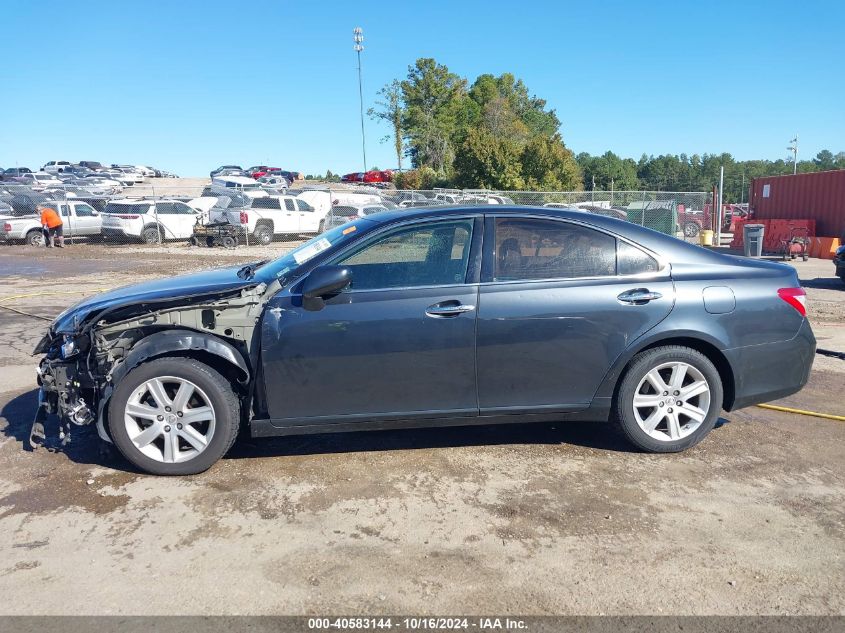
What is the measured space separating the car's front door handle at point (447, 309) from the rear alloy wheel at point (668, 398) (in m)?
1.18

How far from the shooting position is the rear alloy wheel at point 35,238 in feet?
80.1

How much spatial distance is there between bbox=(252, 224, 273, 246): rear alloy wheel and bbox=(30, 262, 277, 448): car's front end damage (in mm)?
21053

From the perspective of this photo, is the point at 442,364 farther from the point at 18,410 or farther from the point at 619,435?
the point at 18,410

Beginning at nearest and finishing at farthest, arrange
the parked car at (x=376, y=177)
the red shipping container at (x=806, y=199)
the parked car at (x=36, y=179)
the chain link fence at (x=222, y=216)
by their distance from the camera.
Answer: the red shipping container at (x=806, y=199) → the chain link fence at (x=222, y=216) → the parked car at (x=36, y=179) → the parked car at (x=376, y=177)

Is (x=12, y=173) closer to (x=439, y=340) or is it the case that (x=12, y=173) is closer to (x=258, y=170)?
(x=258, y=170)

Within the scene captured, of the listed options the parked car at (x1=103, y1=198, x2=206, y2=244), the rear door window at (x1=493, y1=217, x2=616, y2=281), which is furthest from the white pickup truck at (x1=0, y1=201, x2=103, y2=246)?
the rear door window at (x1=493, y1=217, x2=616, y2=281)

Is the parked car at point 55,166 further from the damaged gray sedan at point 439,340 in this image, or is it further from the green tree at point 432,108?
the damaged gray sedan at point 439,340

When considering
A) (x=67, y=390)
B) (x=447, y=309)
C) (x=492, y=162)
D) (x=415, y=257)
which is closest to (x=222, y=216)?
(x=67, y=390)

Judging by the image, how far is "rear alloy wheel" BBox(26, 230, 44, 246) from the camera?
24422mm

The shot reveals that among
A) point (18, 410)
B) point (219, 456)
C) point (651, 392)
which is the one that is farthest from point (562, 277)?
point (18, 410)

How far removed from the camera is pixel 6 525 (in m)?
3.70

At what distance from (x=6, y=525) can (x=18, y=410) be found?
2.19m

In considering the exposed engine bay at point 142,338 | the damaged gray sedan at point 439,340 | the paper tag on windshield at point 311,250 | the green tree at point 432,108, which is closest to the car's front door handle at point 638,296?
the damaged gray sedan at point 439,340

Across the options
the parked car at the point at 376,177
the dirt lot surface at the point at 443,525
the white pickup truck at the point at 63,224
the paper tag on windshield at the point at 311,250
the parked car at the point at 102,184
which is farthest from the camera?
the parked car at the point at 376,177
